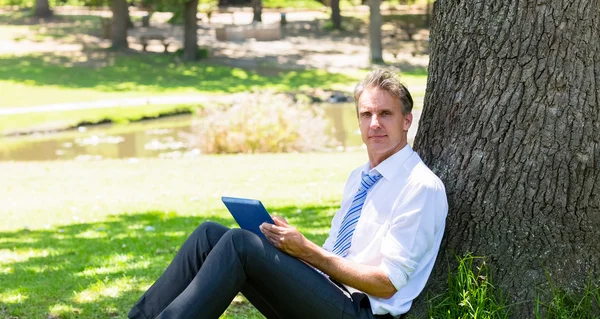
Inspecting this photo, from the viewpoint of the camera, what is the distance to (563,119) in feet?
13.1

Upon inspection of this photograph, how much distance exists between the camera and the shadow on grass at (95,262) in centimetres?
530

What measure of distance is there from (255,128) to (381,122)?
11757mm

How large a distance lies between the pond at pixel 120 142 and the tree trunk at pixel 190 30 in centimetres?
1064

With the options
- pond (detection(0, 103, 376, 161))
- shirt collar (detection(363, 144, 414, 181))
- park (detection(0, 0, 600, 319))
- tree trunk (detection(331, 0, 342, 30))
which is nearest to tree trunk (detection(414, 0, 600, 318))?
park (detection(0, 0, 600, 319))

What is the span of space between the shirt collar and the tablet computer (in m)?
0.54

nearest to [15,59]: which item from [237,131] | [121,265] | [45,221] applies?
[237,131]

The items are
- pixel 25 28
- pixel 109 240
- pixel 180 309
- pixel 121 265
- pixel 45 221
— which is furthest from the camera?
pixel 25 28

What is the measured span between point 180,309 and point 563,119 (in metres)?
1.87

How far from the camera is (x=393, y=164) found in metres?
3.96

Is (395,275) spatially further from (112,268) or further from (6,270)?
(6,270)

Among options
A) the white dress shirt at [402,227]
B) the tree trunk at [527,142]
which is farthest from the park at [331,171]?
the white dress shirt at [402,227]

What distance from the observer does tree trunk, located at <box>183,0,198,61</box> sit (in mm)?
31211

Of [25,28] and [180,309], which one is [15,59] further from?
[180,309]

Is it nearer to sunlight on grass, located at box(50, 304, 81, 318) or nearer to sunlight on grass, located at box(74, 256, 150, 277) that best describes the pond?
sunlight on grass, located at box(74, 256, 150, 277)
